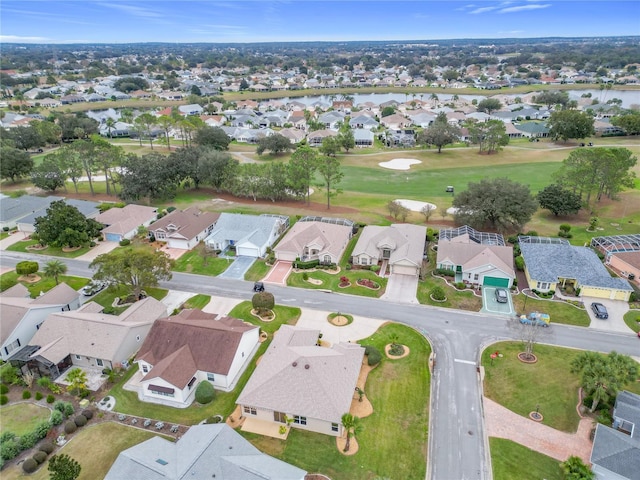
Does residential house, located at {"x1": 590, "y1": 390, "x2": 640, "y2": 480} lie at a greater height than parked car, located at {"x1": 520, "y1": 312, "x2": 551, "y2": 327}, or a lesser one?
greater

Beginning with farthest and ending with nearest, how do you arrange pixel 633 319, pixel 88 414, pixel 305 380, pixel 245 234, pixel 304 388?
1. pixel 245 234
2. pixel 633 319
3. pixel 305 380
4. pixel 88 414
5. pixel 304 388

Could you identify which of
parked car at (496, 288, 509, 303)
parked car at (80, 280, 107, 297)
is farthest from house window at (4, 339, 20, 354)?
parked car at (496, 288, 509, 303)

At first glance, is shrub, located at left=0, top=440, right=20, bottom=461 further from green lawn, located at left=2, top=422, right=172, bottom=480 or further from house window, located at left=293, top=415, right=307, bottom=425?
house window, located at left=293, top=415, right=307, bottom=425

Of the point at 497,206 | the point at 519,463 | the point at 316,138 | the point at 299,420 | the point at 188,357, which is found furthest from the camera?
the point at 316,138

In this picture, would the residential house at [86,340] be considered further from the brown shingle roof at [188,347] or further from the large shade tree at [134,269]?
the large shade tree at [134,269]

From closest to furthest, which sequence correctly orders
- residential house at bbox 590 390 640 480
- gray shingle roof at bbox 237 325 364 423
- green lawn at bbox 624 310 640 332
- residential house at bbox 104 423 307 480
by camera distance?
residential house at bbox 104 423 307 480
residential house at bbox 590 390 640 480
gray shingle roof at bbox 237 325 364 423
green lawn at bbox 624 310 640 332

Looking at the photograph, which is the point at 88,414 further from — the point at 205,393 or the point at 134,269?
the point at 134,269

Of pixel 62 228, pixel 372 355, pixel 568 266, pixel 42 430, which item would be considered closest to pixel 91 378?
pixel 42 430
